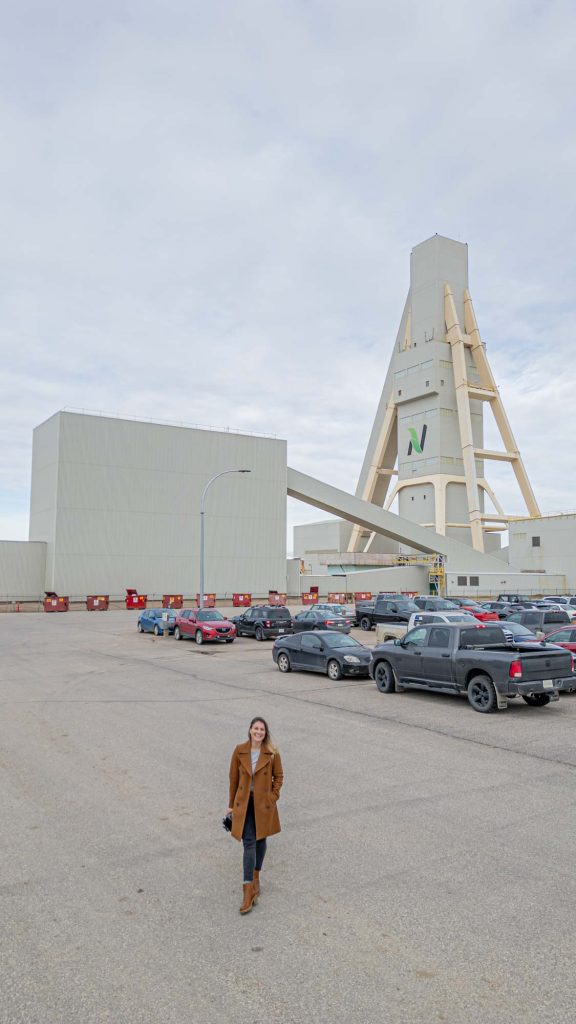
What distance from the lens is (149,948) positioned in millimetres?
4703

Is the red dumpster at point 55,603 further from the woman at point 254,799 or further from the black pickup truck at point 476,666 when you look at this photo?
the woman at point 254,799

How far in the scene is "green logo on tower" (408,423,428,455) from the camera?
80.8 meters

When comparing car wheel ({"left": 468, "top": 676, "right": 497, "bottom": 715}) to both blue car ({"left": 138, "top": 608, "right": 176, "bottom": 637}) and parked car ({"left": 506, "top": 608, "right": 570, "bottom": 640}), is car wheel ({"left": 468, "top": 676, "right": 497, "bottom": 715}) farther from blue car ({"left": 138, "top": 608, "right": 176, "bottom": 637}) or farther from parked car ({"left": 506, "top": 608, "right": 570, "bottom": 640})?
blue car ({"left": 138, "top": 608, "right": 176, "bottom": 637})

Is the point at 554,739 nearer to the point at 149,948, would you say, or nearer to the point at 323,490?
the point at 149,948

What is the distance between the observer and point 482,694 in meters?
13.5

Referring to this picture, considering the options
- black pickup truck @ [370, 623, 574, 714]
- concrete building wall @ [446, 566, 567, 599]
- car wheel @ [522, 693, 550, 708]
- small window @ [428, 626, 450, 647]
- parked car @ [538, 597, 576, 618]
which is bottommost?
car wheel @ [522, 693, 550, 708]

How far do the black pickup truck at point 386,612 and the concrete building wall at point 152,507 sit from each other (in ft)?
93.0

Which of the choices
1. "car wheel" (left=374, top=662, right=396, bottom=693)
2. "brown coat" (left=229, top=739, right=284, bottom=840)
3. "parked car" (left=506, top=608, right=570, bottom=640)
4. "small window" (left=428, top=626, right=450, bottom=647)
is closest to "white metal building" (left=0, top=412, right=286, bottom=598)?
"parked car" (left=506, top=608, right=570, bottom=640)

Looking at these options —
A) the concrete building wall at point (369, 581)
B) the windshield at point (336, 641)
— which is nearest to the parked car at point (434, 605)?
the windshield at point (336, 641)

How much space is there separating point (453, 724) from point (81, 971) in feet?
29.6

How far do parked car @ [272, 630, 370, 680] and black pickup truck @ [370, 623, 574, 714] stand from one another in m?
1.96

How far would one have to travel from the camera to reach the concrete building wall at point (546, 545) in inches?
2440

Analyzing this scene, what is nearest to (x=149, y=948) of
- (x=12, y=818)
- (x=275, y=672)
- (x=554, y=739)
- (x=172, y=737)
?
(x=12, y=818)

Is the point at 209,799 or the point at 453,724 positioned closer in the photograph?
the point at 209,799
